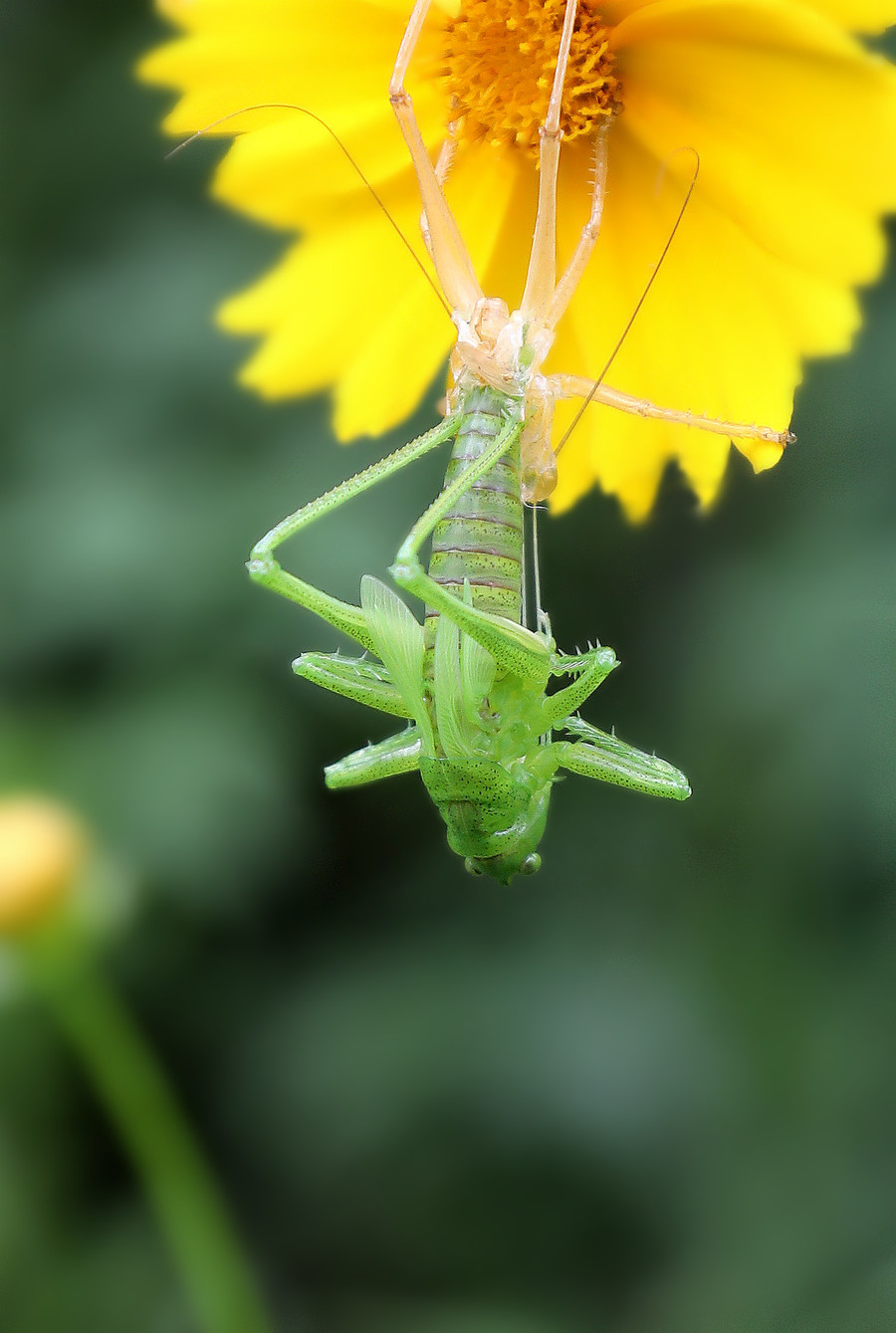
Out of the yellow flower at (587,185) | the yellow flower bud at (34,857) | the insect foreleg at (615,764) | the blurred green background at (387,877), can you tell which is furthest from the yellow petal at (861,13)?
the yellow flower bud at (34,857)

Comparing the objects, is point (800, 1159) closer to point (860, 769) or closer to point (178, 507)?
point (860, 769)

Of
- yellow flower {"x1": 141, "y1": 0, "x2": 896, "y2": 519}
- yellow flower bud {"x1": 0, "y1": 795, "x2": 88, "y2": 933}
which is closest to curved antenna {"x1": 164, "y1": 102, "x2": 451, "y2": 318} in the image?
yellow flower {"x1": 141, "y1": 0, "x2": 896, "y2": 519}

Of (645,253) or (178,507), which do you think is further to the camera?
(178,507)

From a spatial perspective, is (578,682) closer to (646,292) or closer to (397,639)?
(397,639)

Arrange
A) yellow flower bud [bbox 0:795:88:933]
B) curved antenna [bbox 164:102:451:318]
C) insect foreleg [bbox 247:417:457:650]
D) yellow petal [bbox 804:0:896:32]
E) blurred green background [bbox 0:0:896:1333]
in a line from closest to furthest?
yellow petal [bbox 804:0:896:32] → insect foreleg [bbox 247:417:457:650] → curved antenna [bbox 164:102:451:318] → blurred green background [bbox 0:0:896:1333] → yellow flower bud [bbox 0:795:88:933]

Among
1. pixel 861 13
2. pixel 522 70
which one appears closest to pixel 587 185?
pixel 522 70

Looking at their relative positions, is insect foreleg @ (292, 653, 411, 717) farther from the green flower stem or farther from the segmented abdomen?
the green flower stem

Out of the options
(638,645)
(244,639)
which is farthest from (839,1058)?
(244,639)

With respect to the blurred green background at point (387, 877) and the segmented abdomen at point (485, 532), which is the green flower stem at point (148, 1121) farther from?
the segmented abdomen at point (485, 532)
